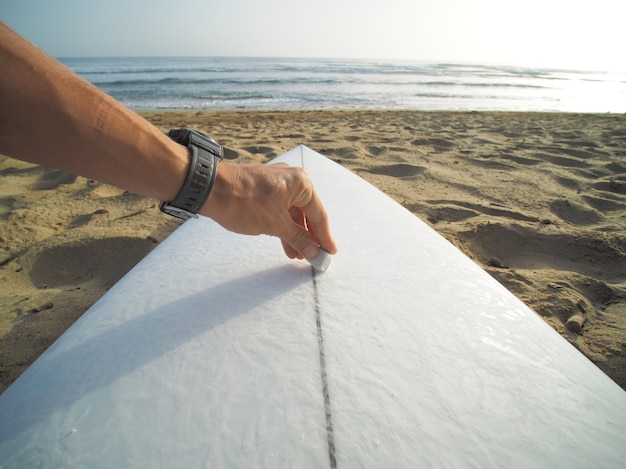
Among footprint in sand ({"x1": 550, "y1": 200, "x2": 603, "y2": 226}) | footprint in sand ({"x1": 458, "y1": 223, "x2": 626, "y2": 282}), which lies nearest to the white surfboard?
footprint in sand ({"x1": 458, "y1": 223, "x2": 626, "y2": 282})

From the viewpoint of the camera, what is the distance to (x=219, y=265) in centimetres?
92

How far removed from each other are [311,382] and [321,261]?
342 millimetres

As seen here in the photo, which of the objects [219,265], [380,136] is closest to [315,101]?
[380,136]

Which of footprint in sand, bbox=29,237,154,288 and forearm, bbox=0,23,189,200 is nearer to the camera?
forearm, bbox=0,23,189,200

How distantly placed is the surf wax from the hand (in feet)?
0.29

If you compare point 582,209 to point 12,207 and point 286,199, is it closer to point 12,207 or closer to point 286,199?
point 286,199

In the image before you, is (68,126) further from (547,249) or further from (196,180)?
(547,249)

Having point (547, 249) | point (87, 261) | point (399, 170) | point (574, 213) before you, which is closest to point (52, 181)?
point (87, 261)

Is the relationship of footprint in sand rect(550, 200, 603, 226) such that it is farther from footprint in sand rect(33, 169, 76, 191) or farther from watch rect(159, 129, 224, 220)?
footprint in sand rect(33, 169, 76, 191)

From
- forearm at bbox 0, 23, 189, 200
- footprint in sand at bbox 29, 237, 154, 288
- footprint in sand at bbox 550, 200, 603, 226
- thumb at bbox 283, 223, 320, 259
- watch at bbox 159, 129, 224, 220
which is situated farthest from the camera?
footprint in sand at bbox 550, 200, 603, 226

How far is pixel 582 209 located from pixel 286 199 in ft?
6.12

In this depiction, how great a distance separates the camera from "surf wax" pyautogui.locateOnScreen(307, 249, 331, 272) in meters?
0.85

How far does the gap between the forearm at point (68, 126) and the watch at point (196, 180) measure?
0.05 meters

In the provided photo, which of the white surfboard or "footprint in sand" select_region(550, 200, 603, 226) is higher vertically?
"footprint in sand" select_region(550, 200, 603, 226)
